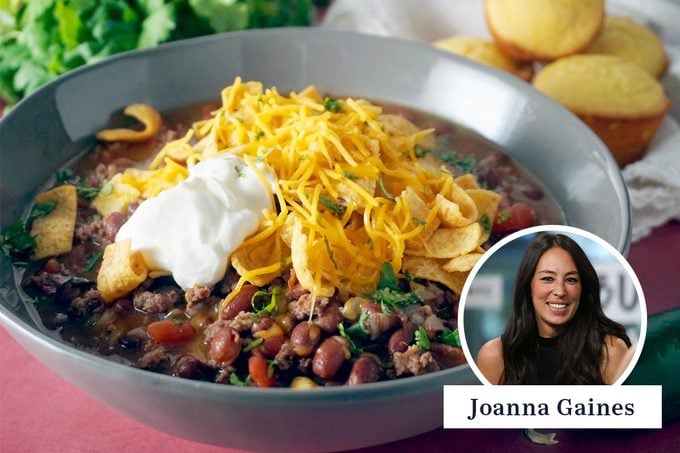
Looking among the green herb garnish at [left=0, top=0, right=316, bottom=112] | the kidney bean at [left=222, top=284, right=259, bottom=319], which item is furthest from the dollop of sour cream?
the green herb garnish at [left=0, top=0, right=316, bottom=112]

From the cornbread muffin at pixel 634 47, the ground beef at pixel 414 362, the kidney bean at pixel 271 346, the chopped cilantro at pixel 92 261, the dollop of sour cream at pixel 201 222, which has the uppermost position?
the dollop of sour cream at pixel 201 222

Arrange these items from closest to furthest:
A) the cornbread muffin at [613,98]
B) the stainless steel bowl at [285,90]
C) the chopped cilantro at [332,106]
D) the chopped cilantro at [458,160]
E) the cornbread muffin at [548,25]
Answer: the stainless steel bowl at [285,90], the chopped cilantro at [332,106], the chopped cilantro at [458,160], the cornbread muffin at [613,98], the cornbread muffin at [548,25]

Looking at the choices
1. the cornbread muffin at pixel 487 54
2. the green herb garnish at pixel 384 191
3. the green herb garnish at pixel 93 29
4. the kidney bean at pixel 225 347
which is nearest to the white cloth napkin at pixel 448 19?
the cornbread muffin at pixel 487 54

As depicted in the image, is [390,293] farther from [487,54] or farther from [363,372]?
[487,54]

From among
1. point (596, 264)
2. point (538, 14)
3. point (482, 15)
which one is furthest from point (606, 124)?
point (596, 264)

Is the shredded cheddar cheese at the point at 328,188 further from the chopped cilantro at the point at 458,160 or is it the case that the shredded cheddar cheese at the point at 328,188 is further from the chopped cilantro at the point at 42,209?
the chopped cilantro at the point at 458,160

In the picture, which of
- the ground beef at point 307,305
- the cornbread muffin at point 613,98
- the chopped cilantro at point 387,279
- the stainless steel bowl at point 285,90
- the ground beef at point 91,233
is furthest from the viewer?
the cornbread muffin at point 613,98

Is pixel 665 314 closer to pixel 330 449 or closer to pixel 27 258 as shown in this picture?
pixel 330 449
